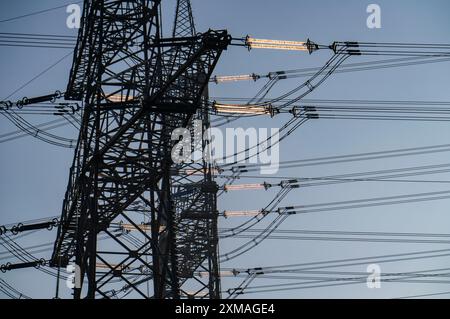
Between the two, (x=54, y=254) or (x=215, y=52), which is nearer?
(x=215, y=52)

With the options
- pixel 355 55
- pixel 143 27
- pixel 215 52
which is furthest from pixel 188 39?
pixel 355 55

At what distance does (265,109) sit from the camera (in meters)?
31.8

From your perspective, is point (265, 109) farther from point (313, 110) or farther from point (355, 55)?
point (355, 55)

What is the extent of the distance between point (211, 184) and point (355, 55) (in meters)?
9.92

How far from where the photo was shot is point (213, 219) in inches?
1278

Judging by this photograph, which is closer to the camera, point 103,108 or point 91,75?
point 103,108
